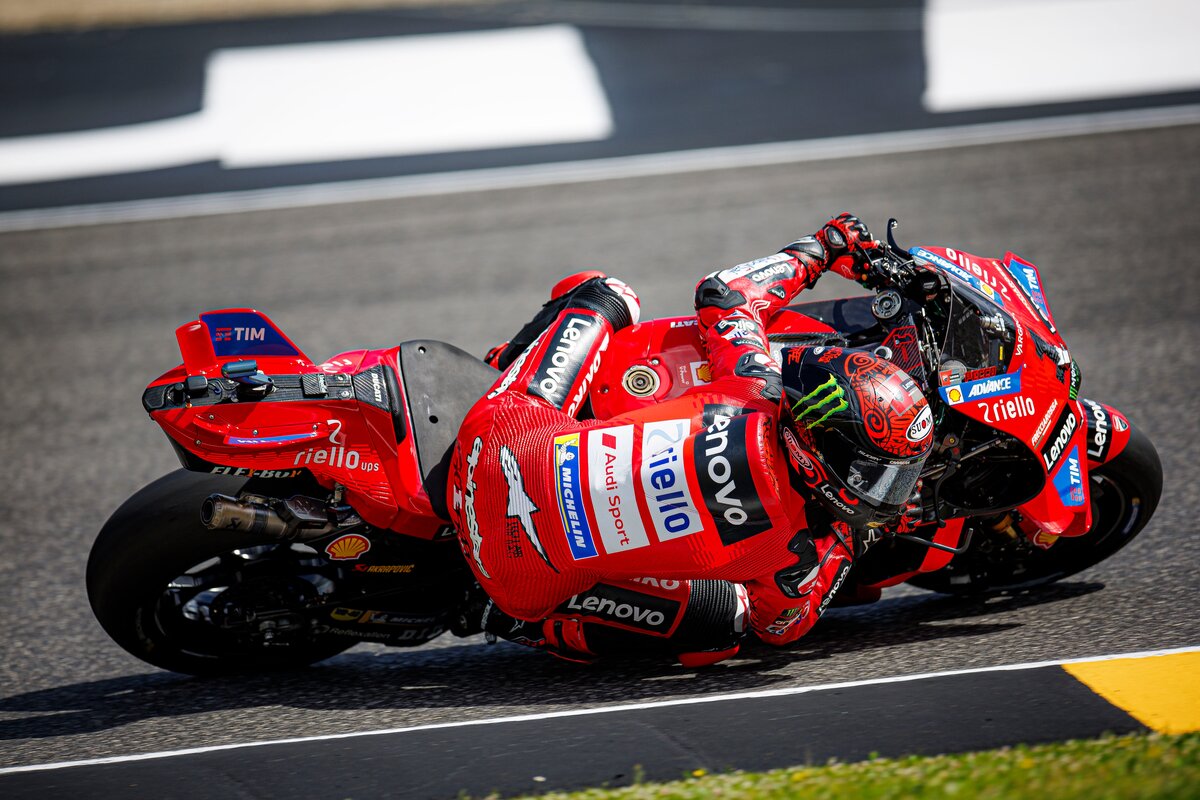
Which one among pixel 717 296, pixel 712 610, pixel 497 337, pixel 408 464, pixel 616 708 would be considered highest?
pixel 497 337

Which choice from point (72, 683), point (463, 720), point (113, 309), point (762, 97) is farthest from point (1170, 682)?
point (762, 97)

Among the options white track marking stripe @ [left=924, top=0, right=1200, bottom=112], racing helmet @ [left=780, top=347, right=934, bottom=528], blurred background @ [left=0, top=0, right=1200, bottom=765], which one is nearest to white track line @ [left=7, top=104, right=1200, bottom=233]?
blurred background @ [left=0, top=0, right=1200, bottom=765]

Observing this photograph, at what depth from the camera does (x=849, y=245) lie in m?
4.12

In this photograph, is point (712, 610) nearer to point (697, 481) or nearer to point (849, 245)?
point (697, 481)

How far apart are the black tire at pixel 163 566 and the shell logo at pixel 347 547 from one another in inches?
8.6

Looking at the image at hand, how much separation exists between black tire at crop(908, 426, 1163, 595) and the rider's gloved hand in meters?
1.09

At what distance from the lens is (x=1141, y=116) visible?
34.8 feet

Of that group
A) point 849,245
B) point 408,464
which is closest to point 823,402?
point 849,245

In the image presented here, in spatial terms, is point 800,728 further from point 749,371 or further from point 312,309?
point 312,309

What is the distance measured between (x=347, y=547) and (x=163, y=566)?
1.88ft

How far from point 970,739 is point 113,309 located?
6852 millimetres

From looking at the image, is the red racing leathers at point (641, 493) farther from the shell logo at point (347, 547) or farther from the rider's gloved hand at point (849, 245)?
the shell logo at point (347, 547)

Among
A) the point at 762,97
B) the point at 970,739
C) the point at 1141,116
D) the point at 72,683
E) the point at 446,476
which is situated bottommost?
the point at 970,739

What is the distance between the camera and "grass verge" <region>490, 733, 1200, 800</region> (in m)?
3.06
